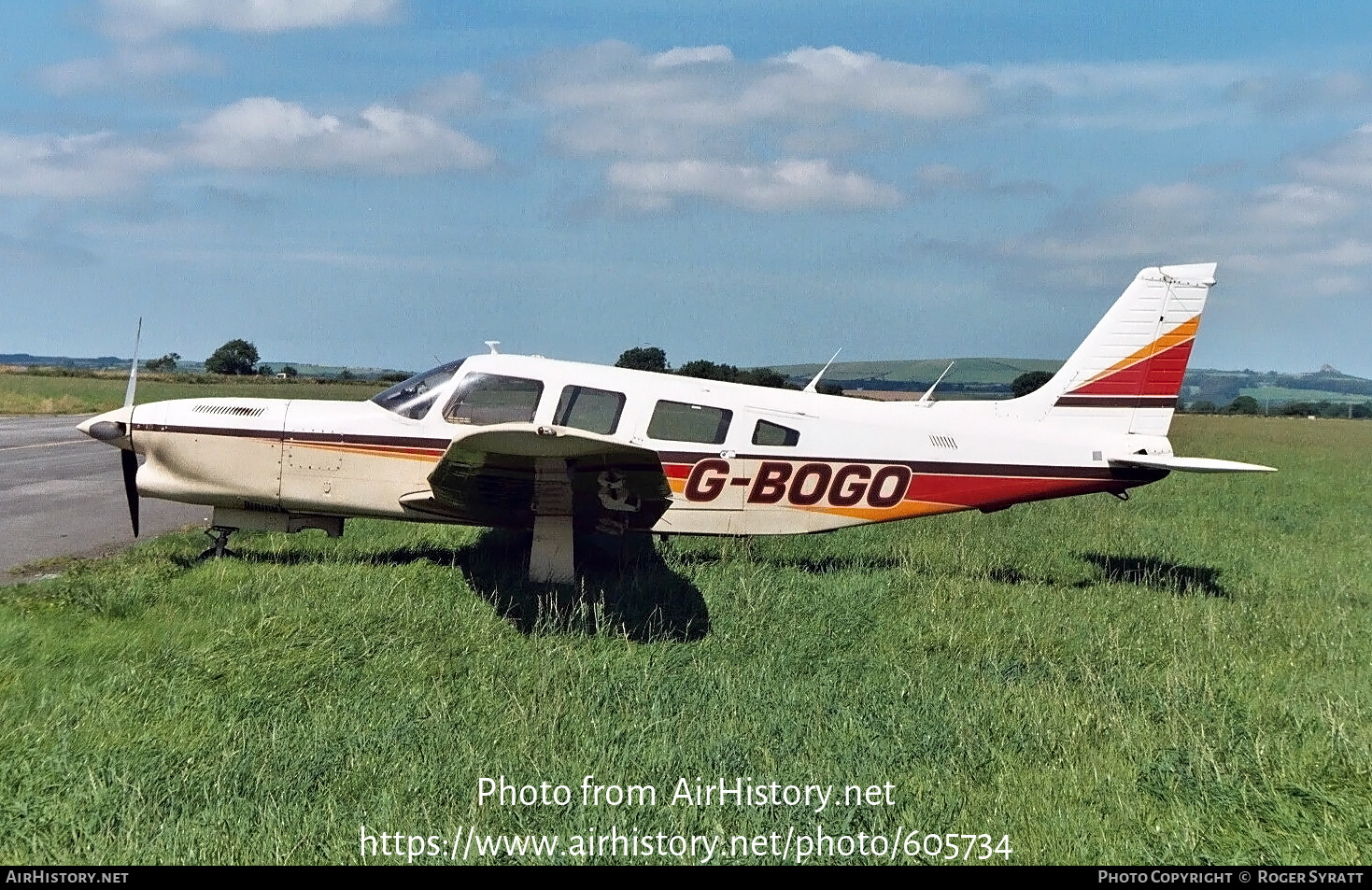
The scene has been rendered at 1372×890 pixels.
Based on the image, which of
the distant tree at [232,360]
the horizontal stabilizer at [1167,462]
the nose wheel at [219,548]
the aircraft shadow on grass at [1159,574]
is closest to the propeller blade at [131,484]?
the nose wheel at [219,548]

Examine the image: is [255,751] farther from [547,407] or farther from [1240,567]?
[1240,567]

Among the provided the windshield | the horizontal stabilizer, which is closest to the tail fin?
the horizontal stabilizer

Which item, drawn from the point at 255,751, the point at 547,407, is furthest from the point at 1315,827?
the point at 547,407

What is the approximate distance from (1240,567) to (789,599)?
16.9 ft

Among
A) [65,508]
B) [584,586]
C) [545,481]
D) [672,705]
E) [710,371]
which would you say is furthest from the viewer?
[710,371]

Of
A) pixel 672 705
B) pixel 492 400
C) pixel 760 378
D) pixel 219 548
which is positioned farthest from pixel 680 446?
pixel 760 378

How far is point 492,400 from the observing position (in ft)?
25.0

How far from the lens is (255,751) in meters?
4.21

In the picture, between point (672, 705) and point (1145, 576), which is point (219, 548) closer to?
point (672, 705)

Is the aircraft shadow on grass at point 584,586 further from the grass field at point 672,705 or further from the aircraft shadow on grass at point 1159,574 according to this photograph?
the aircraft shadow on grass at point 1159,574

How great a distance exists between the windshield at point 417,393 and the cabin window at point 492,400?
7.9 inches

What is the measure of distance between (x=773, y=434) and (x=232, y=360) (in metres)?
56.6

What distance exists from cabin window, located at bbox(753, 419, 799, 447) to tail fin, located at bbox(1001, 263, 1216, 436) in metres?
2.19
